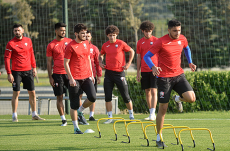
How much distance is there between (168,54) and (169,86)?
20.5 inches

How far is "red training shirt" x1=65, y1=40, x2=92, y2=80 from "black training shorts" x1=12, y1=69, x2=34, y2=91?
2.52 meters

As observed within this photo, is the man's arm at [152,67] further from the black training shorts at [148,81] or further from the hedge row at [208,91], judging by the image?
the hedge row at [208,91]

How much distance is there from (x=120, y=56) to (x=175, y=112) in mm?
3228

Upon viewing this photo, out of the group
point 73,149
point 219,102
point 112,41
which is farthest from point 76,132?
point 219,102

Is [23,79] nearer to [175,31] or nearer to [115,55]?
[115,55]

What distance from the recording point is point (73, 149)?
4.70 m

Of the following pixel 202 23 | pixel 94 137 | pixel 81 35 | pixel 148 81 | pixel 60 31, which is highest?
pixel 202 23

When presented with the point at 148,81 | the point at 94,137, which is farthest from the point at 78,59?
the point at 148,81

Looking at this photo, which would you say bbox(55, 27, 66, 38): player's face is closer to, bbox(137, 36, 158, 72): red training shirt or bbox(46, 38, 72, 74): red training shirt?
bbox(46, 38, 72, 74): red training shirt

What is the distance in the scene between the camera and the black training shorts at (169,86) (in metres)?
4.84

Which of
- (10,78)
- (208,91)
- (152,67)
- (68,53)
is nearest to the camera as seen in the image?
(152,67)

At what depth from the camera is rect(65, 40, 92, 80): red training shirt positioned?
6098 mm

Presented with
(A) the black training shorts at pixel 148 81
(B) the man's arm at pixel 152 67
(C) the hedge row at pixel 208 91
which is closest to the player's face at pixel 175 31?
(B) the man's arm at pixel 152 67

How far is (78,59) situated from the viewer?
619cm
